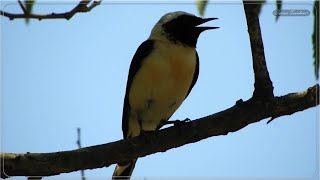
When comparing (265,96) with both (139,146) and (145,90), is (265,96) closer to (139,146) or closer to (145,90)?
(139,146)

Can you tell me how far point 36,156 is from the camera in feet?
11.9

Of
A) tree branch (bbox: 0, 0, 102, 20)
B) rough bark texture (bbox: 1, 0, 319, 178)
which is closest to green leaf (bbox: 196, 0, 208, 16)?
tree branch (bbox: 0, 0, 102, 20)

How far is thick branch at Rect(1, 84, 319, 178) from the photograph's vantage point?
3.80 m

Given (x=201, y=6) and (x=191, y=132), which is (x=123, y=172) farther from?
(x=201, y=6)

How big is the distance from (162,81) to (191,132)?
1.09 m

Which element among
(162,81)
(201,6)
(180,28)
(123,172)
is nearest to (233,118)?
(162,81)

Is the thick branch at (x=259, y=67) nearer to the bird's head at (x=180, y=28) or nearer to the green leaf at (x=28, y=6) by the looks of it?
the bird's head at (x=180, y=28)

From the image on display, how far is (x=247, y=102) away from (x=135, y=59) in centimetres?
179

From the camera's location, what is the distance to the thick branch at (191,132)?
3.80 metres

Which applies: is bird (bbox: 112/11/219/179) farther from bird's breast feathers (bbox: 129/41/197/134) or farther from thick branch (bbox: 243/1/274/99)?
thick branch (bbox: 243/1/274/99)

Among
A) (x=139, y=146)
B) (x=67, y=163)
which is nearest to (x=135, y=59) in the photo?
(x=139, y=146)

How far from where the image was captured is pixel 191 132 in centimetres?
407

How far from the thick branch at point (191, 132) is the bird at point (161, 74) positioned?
0.71 m

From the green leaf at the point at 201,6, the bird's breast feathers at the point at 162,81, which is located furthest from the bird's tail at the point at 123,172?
the green leaf at the point at 201,6
